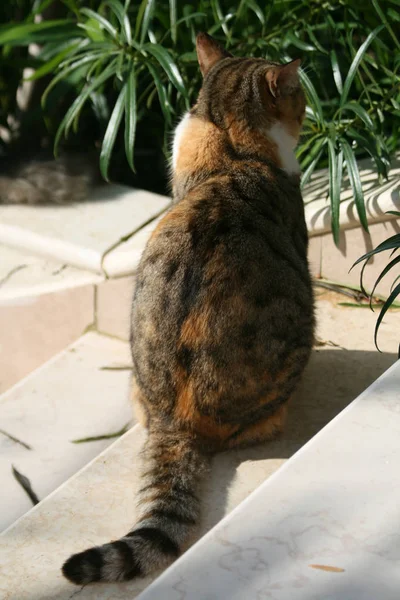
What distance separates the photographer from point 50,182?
437cm

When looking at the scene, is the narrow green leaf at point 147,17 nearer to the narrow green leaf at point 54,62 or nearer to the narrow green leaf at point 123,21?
the narrow green leaf at point 123,21

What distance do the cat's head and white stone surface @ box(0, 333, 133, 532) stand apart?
115cm

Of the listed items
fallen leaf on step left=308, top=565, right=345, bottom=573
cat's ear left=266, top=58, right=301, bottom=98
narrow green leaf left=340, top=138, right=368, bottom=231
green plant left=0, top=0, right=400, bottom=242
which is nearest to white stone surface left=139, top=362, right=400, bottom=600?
fallen leaf on step left=308, top=565, right=345, bottom=573

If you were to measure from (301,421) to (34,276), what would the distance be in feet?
5.71

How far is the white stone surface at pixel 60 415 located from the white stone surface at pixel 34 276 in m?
0.34

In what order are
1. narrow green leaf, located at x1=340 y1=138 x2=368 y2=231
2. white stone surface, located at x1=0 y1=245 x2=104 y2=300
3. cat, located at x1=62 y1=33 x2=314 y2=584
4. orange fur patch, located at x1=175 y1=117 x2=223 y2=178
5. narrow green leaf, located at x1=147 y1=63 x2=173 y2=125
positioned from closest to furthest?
cat, located at x1=62 y1=33 x2=314 y2=584 < orange fur patch, located at x1=175 y1=117 x2=223 y2=178 < narrow green leaf, located at x1=340 y1=138 x2=368 y2=231 < narrow green leaf, located at x1=147 y1=63 x2=173 y2=125 < white stone surface, located at x1=0 y1=245 x2=104 y2=300

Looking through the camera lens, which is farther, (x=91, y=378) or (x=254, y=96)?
(x=91, y=378)

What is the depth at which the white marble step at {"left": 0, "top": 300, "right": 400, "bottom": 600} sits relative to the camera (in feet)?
7.30

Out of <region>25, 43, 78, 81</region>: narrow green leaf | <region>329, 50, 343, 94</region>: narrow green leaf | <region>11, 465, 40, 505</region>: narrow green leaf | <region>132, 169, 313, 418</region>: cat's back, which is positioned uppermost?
<region>329, 50, 343, 94</region>: narrow green leaf

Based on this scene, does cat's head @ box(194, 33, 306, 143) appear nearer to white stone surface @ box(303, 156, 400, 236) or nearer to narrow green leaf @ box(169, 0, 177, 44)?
white stone surface @ box(303, 156, 400, 236)

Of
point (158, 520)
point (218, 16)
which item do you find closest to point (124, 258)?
point (218, 16)

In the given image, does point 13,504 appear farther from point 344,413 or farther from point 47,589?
point 344,413

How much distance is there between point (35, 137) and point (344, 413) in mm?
3148

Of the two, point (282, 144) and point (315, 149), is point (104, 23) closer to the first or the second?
point (315, 149)
